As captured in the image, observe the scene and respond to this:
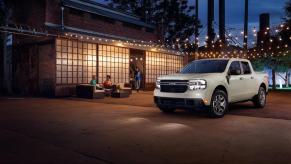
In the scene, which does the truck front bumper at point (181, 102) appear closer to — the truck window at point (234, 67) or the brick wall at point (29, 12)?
the truck window at point (234, 67)

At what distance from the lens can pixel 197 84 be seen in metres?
8.83

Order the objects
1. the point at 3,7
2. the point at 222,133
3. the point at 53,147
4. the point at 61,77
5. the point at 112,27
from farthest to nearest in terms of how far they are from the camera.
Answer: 1. the point at 112,27
2. the point at 3,7
3. the point at 61,77
4. the point at 222,133
5. the point at 53,147

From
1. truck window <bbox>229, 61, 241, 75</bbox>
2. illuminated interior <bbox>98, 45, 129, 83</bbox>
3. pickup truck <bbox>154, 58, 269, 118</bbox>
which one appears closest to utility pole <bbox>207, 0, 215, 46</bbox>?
illuminated interior <bbox>98, 45, 129, 83</bbox>

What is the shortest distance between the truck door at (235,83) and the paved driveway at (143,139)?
0.94 m

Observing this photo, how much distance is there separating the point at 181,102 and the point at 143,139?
3141mm

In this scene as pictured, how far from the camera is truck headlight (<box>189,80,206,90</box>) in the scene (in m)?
8.80

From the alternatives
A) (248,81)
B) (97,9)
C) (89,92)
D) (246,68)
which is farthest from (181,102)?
(97,9)

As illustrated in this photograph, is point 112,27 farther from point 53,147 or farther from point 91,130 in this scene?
point 53,147

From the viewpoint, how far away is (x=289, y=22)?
1048 inches

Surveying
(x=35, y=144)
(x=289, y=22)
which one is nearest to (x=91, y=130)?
(x=35, y=144)

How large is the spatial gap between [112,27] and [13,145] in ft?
66.6

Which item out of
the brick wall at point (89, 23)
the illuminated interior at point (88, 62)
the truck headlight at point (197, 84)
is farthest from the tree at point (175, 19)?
the truck headlight at point (197, 84)

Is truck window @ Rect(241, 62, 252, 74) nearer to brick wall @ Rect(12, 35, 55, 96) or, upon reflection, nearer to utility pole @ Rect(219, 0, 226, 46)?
brick wall @ Rect(12, 35, 55, 96)

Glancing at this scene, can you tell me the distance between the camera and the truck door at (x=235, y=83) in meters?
9.77
